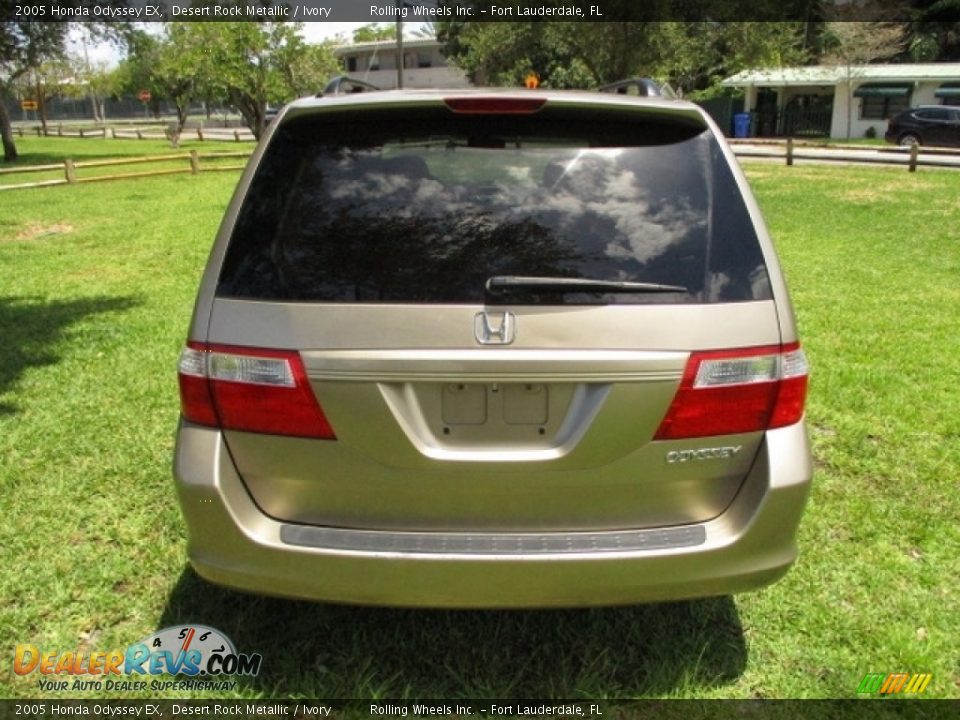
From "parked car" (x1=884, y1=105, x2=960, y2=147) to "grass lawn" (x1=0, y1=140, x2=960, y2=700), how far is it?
26.4 meters

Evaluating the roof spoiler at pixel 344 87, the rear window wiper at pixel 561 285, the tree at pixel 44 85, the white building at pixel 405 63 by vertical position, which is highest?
the white building at pixel 405 63

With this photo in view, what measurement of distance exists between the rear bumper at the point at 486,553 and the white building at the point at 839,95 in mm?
40943

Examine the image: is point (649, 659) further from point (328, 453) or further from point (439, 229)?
point (439, 229)

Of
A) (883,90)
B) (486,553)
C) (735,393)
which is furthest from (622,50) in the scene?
(486,553)

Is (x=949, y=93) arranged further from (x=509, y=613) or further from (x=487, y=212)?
(x=487, y=212)

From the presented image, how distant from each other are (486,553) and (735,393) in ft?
2.70

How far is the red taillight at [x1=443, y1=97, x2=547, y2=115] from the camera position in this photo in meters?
2.34

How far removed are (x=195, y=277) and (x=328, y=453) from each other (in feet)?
24.3

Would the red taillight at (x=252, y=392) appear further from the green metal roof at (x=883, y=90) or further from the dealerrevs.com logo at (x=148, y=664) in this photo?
the green metal roof at (x=883, y=90)

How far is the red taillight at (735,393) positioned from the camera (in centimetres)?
219

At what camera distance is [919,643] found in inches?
110

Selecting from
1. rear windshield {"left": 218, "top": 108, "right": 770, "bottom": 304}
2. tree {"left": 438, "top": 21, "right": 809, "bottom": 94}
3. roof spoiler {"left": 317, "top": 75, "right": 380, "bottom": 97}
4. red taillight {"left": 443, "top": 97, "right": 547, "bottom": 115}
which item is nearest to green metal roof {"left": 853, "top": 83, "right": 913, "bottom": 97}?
tree {"left": 438, "top": 21, "right": 809, "bottom": 94}

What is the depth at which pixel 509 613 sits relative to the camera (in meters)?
2.98

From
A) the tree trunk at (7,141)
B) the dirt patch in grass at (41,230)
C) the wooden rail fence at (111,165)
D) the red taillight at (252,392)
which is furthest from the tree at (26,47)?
the red taillight at (252,392)
